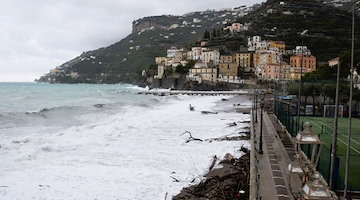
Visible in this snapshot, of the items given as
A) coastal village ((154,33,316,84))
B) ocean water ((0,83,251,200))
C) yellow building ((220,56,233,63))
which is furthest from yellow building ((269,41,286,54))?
ocean water ((0,83,251,200))

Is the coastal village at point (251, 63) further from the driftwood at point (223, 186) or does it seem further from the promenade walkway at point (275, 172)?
the driftwood at point (223, 186)

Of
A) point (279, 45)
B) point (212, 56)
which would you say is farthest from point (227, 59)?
point (279, 45)

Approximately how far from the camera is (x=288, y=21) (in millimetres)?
133750

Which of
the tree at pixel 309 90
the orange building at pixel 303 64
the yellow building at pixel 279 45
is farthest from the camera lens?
the yellow building at pixel 279 45

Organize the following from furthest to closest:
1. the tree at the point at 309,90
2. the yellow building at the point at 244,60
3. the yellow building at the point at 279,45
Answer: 1. the yellow building at the point at 279,45
2. the yellow building at the point at 244,60
3. the tree at the point at 309,90

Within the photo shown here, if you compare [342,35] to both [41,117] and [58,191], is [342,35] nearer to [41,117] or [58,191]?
[41,117]

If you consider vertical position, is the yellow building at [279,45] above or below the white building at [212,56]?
above

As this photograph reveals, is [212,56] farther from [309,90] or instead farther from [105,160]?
[105,160]

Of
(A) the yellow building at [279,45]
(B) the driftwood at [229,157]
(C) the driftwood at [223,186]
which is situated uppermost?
(A) the yellow building at [279,45]

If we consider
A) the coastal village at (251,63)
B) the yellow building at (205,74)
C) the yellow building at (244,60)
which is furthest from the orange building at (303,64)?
the yellow building at (205,74)

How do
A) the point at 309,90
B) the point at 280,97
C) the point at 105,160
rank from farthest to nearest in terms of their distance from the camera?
the point at 280,97, the point at 309,90, the point at 105,160

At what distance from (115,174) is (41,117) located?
2355cm

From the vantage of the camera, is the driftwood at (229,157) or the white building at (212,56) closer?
the driftwood at (229,157)

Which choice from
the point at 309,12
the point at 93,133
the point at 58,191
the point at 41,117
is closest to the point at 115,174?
the point at 58,191
